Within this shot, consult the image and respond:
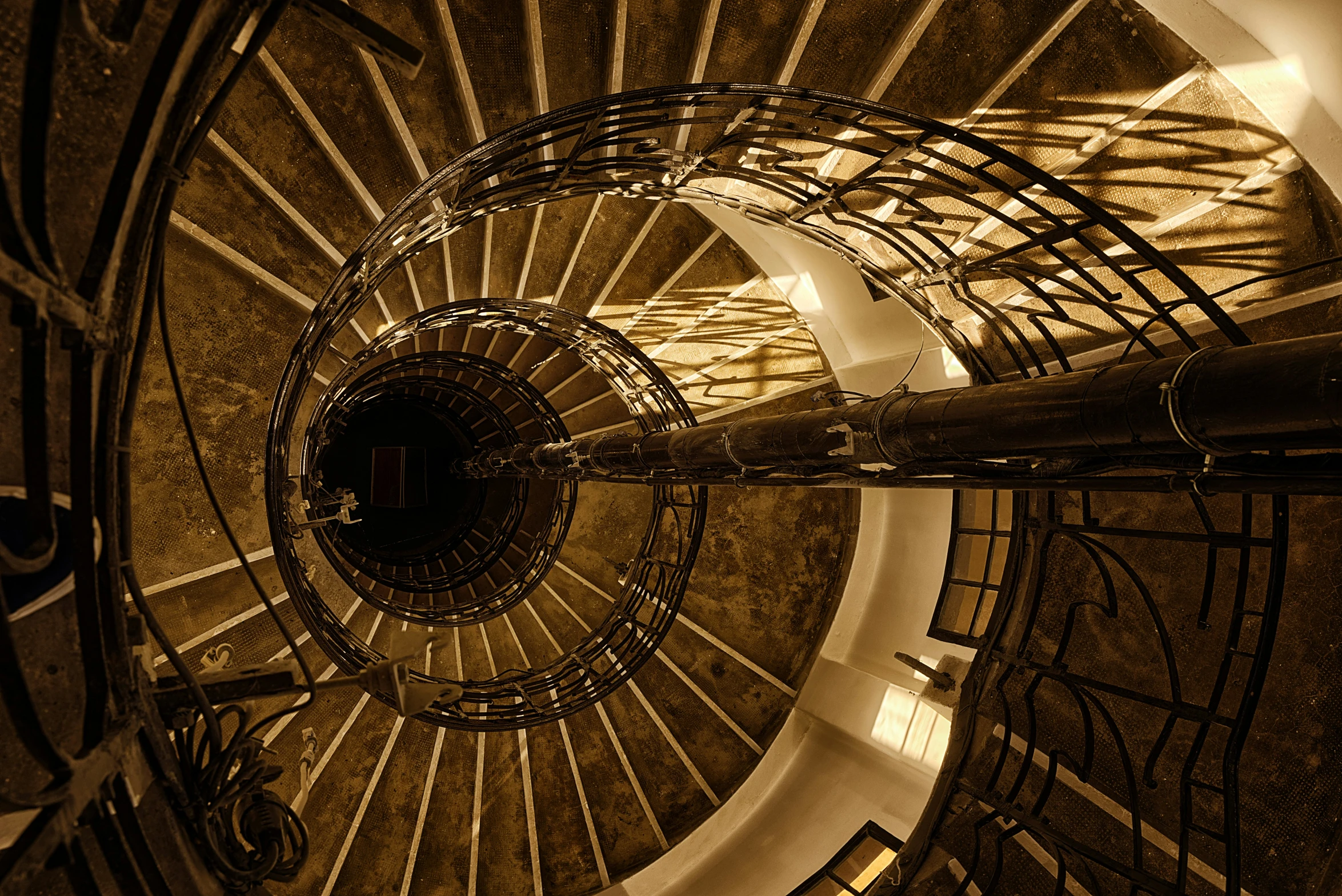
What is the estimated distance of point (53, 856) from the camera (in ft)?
5.29

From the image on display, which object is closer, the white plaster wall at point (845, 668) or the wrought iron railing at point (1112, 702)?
the wrought iron railing at point (1112, 702)

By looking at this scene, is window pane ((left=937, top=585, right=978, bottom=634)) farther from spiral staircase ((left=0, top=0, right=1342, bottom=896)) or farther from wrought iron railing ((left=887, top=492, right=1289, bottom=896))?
wrought iron railing ((left=887, top=492, right=1289, bottom=896))

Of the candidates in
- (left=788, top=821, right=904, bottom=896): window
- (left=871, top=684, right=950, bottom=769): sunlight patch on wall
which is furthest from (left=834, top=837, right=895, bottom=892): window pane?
(left=871, top=684, right=950, bottom=769): sunlight patch on wall

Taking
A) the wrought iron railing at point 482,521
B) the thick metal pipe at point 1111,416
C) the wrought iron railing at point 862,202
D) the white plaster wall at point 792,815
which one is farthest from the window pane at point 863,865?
the wrought iron railing at point 482,521

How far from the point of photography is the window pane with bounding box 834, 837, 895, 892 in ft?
18.4

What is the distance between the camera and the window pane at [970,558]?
220 inches

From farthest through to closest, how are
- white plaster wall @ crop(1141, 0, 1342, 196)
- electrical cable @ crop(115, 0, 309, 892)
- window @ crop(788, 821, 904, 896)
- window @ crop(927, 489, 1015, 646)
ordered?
window @ crop(788, 821, 904, 896) → window @ crop(927, 489, 1015, 646) → white plaster wall @ crop(1141, 0, 1342, 196) → electrical cable @ crop(115, 0, 309, 892)

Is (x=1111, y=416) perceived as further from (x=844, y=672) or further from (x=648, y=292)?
(x=844, y=672)

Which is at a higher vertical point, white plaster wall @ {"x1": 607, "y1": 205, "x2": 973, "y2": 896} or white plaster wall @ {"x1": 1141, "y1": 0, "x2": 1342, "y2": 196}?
white plaster wall @ {"x1": 1141, "y1": 0, "x2": 1342, "y2": 196}

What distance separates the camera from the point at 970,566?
571 centimetres

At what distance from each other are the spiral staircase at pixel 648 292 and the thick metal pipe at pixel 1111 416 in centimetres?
48

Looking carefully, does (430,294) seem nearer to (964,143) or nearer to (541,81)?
(541,81)

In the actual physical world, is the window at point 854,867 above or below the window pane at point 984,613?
below

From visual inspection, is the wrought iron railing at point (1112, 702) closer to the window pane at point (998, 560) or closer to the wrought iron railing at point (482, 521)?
the window pane at point (998, 560)
